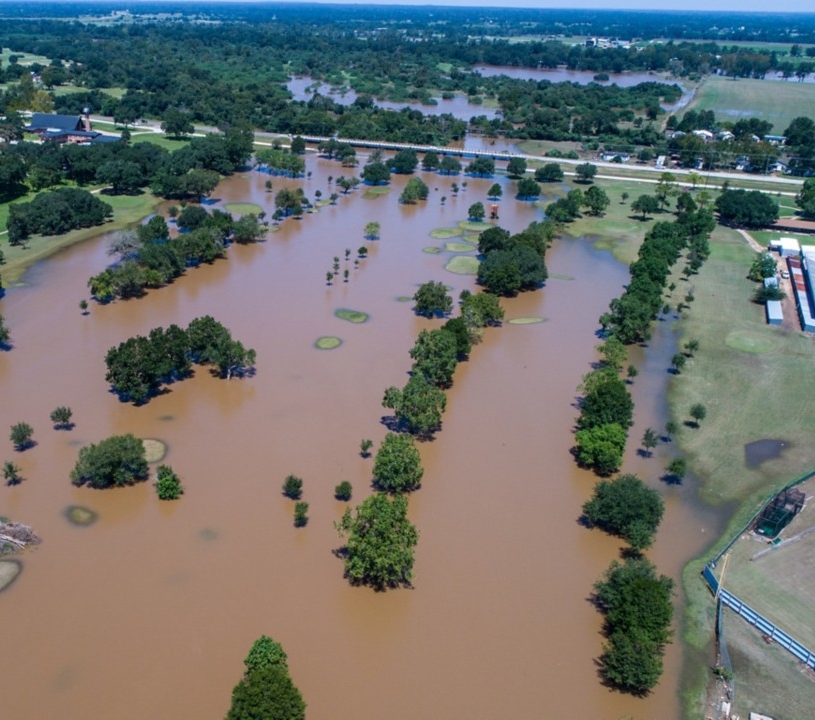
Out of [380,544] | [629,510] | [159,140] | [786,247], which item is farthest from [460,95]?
[380,544]

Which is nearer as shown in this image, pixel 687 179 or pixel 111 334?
pixel 111 334

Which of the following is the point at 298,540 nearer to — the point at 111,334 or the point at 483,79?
the point at 111,334

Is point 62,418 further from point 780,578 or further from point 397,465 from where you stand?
point 780,578

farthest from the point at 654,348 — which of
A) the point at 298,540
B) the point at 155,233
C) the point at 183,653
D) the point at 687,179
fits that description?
the point at 687,179

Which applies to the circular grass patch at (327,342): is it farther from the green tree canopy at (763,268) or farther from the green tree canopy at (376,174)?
the green tree canopy at (376,174)

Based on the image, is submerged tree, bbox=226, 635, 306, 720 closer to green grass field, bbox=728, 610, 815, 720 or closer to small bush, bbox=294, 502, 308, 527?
small bush, bbox=294, 502, 308, 527

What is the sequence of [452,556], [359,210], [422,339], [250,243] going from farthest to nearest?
[359,210], [250,243], [422,339], [452,556]

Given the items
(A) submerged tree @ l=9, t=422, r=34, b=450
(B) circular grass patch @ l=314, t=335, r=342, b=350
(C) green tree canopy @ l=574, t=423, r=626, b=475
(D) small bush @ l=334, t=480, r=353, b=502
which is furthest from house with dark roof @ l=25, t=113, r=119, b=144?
(C) green tree canopy @ l=574, t=423, r=626, b=475
